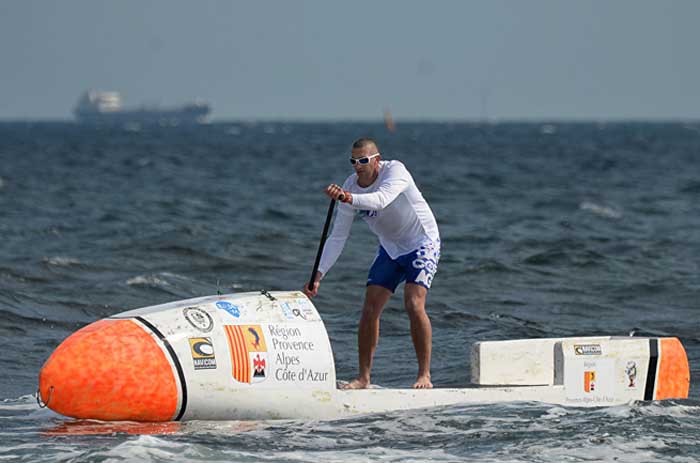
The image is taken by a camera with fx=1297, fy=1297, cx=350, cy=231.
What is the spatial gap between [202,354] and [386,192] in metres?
1.80

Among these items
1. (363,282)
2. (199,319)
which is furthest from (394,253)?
(363,282)

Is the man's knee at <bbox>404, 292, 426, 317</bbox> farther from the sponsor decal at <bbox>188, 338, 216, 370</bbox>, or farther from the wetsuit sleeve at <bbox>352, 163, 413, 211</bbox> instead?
the sponsor decal at <bbox>188, 338, 216, 370</bbox>

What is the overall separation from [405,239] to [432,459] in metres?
2.19

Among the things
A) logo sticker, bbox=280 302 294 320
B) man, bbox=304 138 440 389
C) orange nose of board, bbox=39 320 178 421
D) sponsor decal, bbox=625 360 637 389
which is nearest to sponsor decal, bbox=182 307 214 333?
orange nose of board, bbox=39 320 178 421

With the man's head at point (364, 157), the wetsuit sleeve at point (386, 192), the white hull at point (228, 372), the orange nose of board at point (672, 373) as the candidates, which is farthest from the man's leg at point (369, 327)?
the orange nose of board at point (672, 373)

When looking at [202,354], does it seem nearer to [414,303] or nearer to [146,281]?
[414,303]

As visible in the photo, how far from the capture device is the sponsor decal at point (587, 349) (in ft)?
32.6

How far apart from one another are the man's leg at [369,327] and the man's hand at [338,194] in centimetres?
102

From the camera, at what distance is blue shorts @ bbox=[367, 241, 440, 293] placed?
385 inches

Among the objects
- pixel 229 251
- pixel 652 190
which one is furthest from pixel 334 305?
pixel 652 190

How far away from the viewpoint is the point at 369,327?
9.87m

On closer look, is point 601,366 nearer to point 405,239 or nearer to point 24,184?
point 405,239

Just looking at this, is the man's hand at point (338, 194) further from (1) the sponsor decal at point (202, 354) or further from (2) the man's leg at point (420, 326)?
(1) the sponsor decal at point (202, 354)

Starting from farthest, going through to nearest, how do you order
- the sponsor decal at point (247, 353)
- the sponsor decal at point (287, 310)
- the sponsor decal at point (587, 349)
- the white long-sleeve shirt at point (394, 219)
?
the sponsor decal at point (587, 349)
the white long-sleeve shirt at point (394, 219)
the sponsor decal at point (287, 310)
the sponsor decal at point (247, 353)
